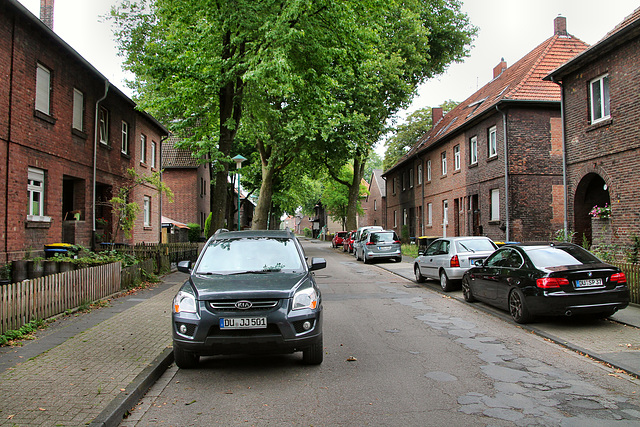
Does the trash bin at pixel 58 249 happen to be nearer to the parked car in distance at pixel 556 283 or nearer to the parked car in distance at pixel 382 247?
the parked car in distance at pixel 556 283

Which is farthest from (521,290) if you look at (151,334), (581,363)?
(151,334)

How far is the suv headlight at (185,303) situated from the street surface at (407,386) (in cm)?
78

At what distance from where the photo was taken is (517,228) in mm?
20000

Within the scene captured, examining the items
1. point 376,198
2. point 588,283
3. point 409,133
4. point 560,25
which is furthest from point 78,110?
point 376,198

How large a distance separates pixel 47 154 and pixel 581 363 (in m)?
13.6

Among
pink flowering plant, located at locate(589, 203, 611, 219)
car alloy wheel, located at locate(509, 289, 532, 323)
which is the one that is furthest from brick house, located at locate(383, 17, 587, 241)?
car alloy wheel, located at locate(509, 289, 532, 323)

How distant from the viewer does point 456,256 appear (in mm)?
12547

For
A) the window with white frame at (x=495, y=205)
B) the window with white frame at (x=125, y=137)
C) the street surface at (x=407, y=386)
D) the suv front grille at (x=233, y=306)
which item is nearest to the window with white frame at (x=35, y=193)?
the window with white frame at (x=125, y=137)

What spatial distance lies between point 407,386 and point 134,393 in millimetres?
2748

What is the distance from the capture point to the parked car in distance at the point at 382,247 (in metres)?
23.2

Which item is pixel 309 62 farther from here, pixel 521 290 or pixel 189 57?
pixel 521 290

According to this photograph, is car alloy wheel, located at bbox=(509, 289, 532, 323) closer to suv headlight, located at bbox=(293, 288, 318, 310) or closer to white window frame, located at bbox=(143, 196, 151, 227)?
suv headlight, located at bbox=(293, 288, 318, 310)

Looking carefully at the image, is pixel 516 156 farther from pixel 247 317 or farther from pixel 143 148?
pixel 247 317

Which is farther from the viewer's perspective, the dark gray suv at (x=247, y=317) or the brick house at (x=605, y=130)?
the brick house at (x=605, y=130)
